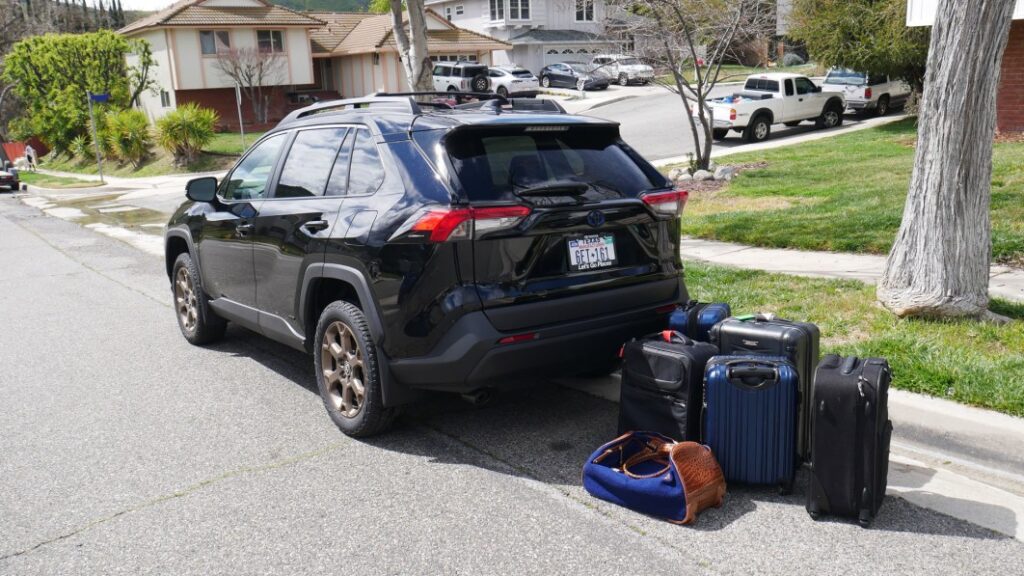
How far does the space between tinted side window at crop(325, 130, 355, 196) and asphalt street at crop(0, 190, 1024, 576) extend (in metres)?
1.37

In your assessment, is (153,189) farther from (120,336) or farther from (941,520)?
(941,520)

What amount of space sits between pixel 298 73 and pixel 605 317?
45.4 meters

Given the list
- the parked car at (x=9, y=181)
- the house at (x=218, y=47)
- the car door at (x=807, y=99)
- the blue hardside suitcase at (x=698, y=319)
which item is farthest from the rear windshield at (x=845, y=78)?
the house at (x=218, y=47)

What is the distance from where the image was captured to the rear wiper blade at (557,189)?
15.2ft

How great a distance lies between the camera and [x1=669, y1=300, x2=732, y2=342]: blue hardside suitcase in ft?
15.8

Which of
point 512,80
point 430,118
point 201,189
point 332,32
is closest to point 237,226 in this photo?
point 201,189

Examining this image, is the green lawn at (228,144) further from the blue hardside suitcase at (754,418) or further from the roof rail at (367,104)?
the blue hardside suitcase at (754,418)

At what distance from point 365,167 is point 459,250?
97cm

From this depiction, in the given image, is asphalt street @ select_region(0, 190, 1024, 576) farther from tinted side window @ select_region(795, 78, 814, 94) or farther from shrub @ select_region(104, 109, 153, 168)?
shrub @ select_region(104, 109, 153, 168)

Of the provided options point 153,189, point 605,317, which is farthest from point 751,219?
point 153,189

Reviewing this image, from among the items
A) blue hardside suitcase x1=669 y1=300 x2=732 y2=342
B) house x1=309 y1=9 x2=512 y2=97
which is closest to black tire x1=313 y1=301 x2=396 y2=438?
blue hardside suitcase x1=669 y1=300 x2=732 y2=342

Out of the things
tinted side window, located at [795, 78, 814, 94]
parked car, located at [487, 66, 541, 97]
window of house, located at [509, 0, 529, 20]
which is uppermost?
window of house, located at [509, 0, 529, 20]

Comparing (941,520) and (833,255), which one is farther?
(833,255)

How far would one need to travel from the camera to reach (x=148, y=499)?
4344 millimetres
